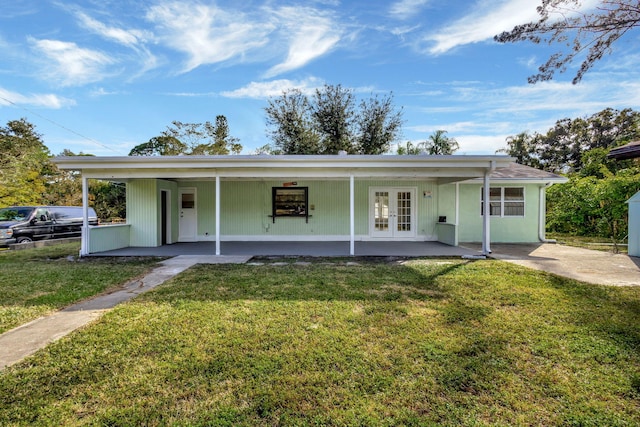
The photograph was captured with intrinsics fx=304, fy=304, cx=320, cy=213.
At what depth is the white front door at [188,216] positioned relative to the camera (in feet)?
36.7

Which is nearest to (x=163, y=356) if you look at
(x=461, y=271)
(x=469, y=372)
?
(x=469, y=372)

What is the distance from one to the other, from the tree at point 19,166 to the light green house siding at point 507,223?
1815cm

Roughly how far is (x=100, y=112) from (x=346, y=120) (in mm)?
16220

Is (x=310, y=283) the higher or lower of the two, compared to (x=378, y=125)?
lower

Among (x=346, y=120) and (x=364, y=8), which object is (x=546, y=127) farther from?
(x=364, y=8)

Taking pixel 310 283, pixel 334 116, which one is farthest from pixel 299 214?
pixel 334 116

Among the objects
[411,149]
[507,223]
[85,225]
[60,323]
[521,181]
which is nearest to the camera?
[60,323]

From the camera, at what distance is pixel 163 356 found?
9.14 feet

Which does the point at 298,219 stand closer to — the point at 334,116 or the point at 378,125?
the point at 334,116

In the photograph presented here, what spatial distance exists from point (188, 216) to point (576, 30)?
11.8m

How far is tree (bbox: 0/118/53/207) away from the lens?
46.6 ft

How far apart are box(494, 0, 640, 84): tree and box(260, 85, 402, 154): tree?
15.0 metres

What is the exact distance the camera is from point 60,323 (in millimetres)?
3594

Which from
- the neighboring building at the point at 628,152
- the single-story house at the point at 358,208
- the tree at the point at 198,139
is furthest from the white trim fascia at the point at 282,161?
the tree at the point at 198,139
